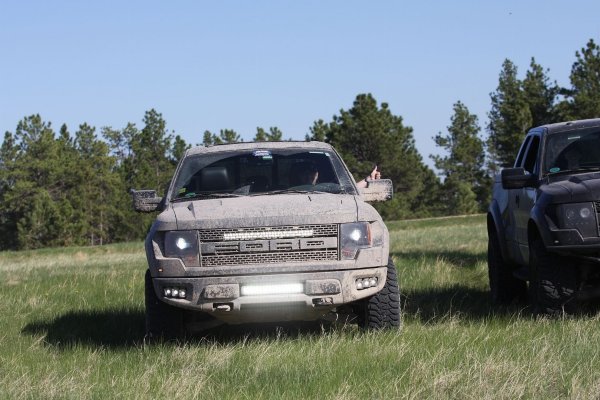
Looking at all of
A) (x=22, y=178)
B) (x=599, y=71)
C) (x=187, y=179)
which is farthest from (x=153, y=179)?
(x=187, y=179)

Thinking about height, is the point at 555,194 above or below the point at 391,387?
above

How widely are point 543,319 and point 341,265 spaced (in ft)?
6.07

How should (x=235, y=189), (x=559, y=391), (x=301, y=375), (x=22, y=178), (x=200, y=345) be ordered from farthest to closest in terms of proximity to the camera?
1. (x=22, y=178)
2. (x=235, y=189)
3. (x=200, y=345)
4. (x=301, y=375)
5. (x=559, y=391)

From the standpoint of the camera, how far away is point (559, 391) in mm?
5863

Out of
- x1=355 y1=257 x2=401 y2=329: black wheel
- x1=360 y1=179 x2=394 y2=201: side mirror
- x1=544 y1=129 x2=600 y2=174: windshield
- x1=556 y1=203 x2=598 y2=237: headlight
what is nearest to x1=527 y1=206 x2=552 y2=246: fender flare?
x1=556 y1=203 x2=598 y2=237: headlight

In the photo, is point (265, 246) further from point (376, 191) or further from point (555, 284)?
point (555, 284)

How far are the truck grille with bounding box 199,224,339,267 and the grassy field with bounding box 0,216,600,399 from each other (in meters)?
0.66

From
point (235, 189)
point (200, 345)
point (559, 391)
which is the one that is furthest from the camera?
point (235, 189)

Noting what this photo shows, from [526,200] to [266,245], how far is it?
10.9 feet

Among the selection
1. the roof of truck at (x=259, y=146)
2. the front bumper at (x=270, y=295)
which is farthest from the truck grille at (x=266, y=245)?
the roof of truck at (x=259, y=146)

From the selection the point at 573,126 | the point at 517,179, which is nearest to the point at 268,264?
the point at 517,179

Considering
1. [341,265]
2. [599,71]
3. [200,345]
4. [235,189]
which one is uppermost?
[599,71]

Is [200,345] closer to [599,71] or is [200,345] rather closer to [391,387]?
[391,387]

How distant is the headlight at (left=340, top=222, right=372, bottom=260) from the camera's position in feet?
26.9
